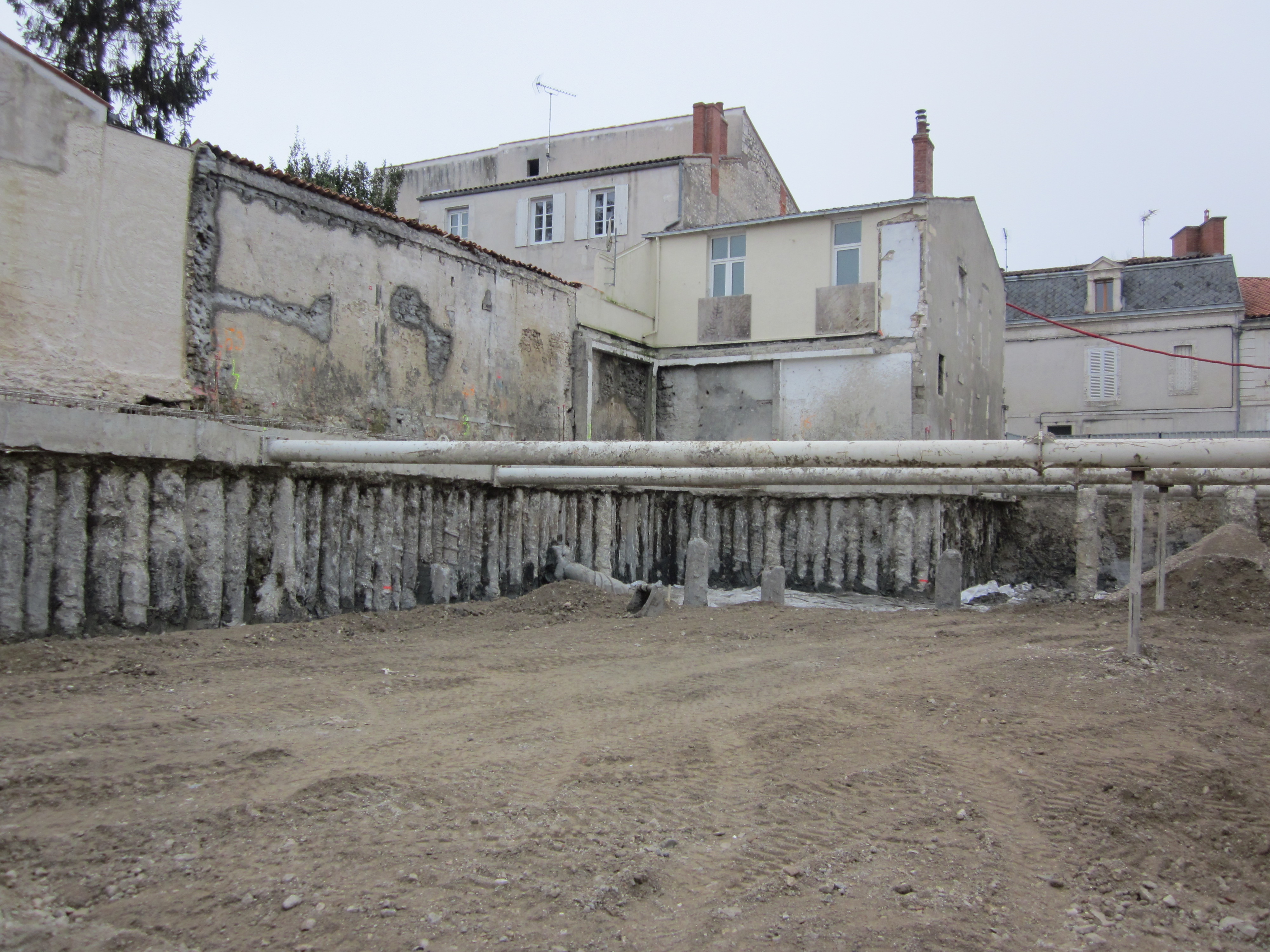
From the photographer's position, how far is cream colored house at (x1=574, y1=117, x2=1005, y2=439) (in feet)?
59.0

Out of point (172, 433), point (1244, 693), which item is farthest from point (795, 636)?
point (172, 433)

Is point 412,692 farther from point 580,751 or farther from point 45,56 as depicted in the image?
point 45,56

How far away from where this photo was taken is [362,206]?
12430 mm

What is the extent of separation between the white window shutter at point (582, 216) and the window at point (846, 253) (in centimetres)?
802

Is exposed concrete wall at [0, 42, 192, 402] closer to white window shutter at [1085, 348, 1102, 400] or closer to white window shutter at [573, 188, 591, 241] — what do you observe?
white window shutter at [573, 188, 591, 241]

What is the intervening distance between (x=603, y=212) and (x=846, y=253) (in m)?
8.16

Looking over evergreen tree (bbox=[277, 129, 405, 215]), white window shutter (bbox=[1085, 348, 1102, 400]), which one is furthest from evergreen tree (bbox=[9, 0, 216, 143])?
white window shutter (bbox=[1085, 348, 1102, 400])

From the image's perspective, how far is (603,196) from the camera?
24.4m

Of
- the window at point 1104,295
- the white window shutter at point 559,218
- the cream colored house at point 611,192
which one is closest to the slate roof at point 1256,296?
the window at point 1104,295

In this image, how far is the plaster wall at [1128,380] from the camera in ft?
98.9

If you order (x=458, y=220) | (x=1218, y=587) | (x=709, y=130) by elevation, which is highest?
(x=709, y=130)

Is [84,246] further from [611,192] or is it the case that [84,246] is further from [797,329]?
[611,192]

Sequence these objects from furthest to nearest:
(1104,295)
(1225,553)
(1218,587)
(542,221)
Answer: (1104,295) → (542,221) → (1225,553) → (1218,587)

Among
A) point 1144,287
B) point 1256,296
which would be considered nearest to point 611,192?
point 1144,287
